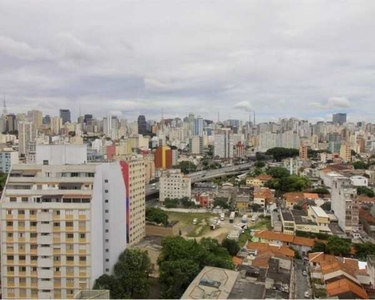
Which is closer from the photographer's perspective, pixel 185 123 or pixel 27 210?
pixel 27 210

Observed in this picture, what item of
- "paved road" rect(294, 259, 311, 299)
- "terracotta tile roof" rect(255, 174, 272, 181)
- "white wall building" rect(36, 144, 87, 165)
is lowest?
"paved road" rect(294, 259, 311, 299)

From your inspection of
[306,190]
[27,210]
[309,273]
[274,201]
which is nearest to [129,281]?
[27,210]

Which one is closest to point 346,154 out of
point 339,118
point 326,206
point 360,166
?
point 360,166

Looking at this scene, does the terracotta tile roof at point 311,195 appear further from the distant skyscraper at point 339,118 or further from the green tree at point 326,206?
the distant skyscraper at point 339,118

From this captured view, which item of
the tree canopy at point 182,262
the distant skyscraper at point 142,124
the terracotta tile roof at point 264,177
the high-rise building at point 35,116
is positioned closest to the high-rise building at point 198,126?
the distant skyscraper at point 142,124

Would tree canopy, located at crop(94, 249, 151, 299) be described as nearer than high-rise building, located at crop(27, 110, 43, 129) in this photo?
Yes

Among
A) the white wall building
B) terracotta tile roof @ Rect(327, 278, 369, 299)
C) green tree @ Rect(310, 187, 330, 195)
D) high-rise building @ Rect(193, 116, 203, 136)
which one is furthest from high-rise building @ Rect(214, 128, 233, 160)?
A: the white wall building

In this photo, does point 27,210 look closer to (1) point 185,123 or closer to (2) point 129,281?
(2) point 129,281

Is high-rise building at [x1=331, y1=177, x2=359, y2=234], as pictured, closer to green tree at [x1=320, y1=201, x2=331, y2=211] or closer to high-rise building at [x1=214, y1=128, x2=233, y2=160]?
green tree at [x1=320, y1=201, x2=331, y2=211]
